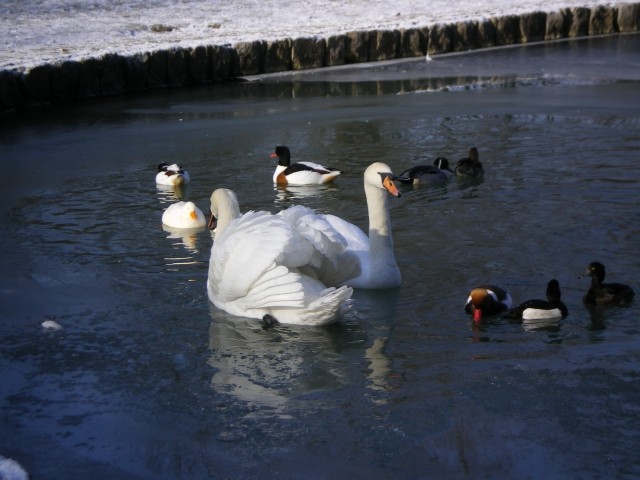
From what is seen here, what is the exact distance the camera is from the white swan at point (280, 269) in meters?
6.26

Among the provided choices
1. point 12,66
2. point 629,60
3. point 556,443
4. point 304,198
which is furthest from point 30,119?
point 556,443

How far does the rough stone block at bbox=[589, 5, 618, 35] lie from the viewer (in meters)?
20.6

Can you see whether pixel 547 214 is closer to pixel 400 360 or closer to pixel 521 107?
pixel 400 360

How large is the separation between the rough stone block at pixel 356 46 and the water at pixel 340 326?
207 inches

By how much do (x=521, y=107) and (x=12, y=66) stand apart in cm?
758

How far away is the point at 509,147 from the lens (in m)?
11.2

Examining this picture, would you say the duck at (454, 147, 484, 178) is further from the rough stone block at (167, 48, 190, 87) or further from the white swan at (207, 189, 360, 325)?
the rough stone block at (167, 48, 190, 87)

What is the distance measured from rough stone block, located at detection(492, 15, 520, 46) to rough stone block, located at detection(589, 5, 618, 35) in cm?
183

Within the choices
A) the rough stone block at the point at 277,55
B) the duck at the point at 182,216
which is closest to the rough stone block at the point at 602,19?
the rough stone block at the point at 277,55

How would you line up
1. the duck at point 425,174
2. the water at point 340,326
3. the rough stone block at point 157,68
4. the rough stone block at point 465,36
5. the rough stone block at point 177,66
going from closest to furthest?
the water at point 340,326 → the duck at point 425,174 → the rough stone block at point 157,68 → the rough stone block at point 177,66 → the rough stone block at point 465,36

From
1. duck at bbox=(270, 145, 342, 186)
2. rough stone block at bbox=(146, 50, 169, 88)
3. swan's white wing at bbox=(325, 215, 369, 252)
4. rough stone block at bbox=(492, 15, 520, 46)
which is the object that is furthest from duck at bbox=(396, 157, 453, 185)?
rough stone block at bbox=(492, 15, 520, 46)

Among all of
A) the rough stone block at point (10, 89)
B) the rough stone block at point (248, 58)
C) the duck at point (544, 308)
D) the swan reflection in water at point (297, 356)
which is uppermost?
the rough stone block at point (248, 58)

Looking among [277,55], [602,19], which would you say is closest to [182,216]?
[277,55]

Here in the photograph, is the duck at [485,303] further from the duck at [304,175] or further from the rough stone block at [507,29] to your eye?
the rough stone block at [507,29]
